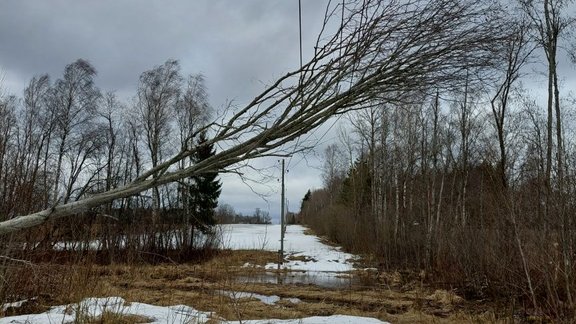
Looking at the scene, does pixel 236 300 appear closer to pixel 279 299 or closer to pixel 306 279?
pixel 279 299

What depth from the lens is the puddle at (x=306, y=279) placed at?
15084mm

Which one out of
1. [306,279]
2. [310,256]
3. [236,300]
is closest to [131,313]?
[236,300]

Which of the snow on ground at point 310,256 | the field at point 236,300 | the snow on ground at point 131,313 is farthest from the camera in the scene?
the snow on ground at point 310,256

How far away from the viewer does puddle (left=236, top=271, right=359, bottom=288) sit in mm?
15084

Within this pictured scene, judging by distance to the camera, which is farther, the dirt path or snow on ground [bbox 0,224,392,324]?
the dirt path

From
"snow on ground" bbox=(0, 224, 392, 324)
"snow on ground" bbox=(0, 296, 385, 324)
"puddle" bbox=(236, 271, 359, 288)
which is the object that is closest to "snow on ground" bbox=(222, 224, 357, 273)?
"snow on ground" bbox=(0, 224, 392, 324)

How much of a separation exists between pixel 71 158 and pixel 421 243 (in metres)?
20.5

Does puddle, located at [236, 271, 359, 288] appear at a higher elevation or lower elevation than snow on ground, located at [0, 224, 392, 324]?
lower

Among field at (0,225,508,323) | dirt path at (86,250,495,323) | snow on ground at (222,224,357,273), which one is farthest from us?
snow on ground at (222,224,357,273)

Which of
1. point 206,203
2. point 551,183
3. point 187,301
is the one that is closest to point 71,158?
Answer: point 206,203

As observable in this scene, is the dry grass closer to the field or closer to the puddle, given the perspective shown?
the field

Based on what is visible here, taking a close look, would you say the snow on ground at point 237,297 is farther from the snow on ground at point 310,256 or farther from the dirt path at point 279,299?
the dirt path at point 279,299

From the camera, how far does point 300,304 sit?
395 inches

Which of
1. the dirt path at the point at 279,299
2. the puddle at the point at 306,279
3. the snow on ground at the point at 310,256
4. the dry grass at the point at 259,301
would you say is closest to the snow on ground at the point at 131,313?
the dry grass at the point at 259,301
